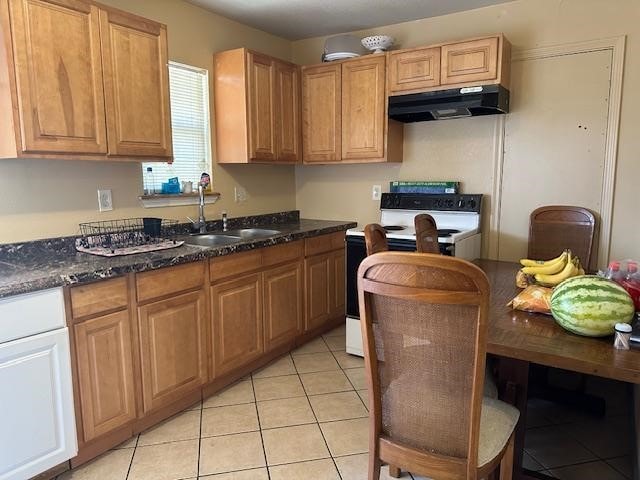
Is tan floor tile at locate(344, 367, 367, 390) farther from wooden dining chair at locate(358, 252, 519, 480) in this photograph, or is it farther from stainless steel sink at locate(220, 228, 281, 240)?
wooden dining chair at locate(358, 252, 519, 480)

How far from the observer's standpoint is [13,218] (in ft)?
7.24

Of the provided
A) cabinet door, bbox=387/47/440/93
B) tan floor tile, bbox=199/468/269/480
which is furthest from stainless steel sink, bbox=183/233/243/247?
cabinet door, bbox=387/47/440/93

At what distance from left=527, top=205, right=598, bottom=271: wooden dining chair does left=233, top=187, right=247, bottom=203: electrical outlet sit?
2.14m

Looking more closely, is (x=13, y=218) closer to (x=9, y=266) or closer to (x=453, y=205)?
(x=9, y=266)

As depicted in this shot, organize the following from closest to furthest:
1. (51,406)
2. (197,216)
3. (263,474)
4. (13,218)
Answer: (51,406), (263,474), (13,218), (197,216)

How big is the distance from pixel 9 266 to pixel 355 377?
1999mm

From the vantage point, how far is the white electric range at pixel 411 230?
9.64 ft

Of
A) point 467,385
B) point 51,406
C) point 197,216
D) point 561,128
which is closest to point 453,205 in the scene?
point 561,128

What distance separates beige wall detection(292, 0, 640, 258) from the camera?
282 centimetres

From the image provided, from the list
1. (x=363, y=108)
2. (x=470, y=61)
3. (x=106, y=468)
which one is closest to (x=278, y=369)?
(x=106, y=468)

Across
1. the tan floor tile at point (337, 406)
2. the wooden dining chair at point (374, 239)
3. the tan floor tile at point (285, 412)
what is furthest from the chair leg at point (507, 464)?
the tan floor tile at point (285, 412)

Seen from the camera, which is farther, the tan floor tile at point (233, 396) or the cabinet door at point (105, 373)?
the tan floor tile at point (233, 396)

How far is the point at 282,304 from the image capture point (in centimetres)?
306

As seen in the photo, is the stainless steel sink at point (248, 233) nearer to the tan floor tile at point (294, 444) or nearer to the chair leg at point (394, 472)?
the tan floor tile at point (294, 444)
